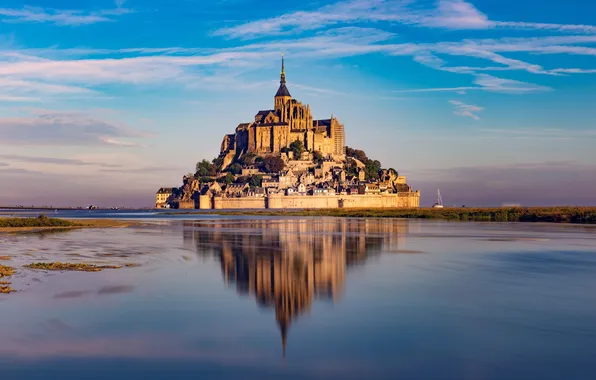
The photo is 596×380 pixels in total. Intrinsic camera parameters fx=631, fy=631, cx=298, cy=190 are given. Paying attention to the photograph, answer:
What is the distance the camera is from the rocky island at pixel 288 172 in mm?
144250

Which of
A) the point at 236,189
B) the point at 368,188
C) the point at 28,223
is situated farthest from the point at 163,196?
the point at 28,223

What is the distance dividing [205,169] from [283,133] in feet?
75.5

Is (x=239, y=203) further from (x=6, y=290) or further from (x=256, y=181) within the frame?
(x=6, y=290)

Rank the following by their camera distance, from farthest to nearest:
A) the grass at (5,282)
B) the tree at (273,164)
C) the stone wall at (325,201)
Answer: the tree at (273,164)
the stone wall at (325,201)
the grass at (5,282)

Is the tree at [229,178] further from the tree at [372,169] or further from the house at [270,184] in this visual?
the tree at [372,169]

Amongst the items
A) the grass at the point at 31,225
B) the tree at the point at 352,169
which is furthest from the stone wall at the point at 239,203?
the grass at the point at 31,225

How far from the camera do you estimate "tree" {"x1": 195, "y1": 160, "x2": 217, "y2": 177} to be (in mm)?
159750

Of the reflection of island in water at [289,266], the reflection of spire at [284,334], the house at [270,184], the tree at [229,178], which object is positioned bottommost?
the reflection of spire at [284,334]

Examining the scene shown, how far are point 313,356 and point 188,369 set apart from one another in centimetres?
179

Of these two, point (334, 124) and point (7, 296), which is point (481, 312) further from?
point (334, 124)

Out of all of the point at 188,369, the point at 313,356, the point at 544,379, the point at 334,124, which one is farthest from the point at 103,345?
the point at 334,124

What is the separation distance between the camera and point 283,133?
153 m

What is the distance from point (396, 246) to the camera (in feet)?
95.1

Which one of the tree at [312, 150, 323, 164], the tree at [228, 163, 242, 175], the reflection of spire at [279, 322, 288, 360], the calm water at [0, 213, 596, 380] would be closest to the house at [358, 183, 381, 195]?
the tree at [312, 150, 323, 164]
